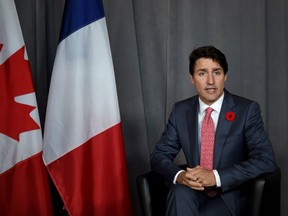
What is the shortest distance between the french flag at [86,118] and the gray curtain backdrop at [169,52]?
0.74m

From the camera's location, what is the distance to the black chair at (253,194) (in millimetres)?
1949

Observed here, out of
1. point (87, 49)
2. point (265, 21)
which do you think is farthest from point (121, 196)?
point (265, 21)

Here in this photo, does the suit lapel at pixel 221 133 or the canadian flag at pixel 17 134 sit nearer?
the suit lapel at pixel 221 133

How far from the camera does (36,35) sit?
3.20 meters

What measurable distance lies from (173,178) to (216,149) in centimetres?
28

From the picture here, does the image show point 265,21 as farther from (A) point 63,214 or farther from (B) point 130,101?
(A) point 63,214

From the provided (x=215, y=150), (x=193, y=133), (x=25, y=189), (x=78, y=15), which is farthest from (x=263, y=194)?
(x=78, y=15)

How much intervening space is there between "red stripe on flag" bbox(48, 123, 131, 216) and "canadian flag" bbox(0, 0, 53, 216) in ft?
0.64

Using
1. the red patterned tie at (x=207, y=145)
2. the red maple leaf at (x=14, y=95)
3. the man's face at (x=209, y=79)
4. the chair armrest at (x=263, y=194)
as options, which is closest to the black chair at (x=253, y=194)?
the chair armrest at (x=263, y=194)

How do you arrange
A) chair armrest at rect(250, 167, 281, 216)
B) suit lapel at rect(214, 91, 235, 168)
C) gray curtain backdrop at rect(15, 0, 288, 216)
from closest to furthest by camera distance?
1. chair armrest at rect(250, 167, 281, 216)
2. suit lapel at rect(214, 91, 235, 168)
3. gray curtain backdrop at rect(15, 0, 288, 216)

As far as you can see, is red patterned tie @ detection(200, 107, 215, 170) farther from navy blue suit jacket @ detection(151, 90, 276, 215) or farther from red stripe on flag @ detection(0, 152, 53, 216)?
red stripe on flag @ detection(0, 152, 53, 216)

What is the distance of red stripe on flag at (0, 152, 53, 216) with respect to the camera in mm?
2453

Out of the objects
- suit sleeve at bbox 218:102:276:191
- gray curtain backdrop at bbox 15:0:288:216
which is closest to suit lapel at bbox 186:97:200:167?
suit sleeve at bbox 218:102:276:191

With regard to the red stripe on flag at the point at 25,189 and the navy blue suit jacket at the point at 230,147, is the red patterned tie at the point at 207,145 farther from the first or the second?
the red stripe on flag at the point at 25,189
